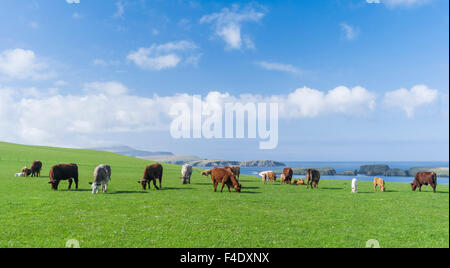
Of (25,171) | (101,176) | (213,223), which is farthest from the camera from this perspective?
(25,171)

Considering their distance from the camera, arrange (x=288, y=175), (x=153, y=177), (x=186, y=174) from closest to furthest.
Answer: (x=153, y=177)
(x=186, y=174)
(x=288, y=175)

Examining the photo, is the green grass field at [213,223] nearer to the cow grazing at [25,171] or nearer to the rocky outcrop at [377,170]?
the cow grazing at [25,171]

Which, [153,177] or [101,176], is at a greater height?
[101,176]

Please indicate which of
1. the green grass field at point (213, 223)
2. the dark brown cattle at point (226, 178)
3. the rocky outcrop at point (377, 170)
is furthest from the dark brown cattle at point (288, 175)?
the rocky outcrop at point (377, 170)

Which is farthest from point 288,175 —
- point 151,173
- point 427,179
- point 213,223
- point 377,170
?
point 377,170

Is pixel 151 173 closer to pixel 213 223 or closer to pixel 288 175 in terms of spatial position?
pixel 213 223

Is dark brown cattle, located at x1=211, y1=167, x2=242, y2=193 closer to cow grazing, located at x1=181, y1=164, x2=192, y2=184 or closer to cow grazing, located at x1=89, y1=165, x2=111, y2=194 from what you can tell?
cow grazing, located at x1=181, y1=164, x2=192, y2=184

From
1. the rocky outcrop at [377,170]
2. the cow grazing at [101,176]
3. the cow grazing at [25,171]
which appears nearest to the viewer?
the cow grazing at [101,176]

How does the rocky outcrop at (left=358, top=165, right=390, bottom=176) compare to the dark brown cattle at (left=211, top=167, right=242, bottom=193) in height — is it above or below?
below

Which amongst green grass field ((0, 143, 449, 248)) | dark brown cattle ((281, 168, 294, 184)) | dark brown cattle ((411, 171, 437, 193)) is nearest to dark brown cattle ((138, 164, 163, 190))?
green grass field ((0, 143, 449, 248))

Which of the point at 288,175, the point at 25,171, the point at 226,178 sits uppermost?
the point at 226,178

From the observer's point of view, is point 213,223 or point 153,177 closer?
point 213,223
